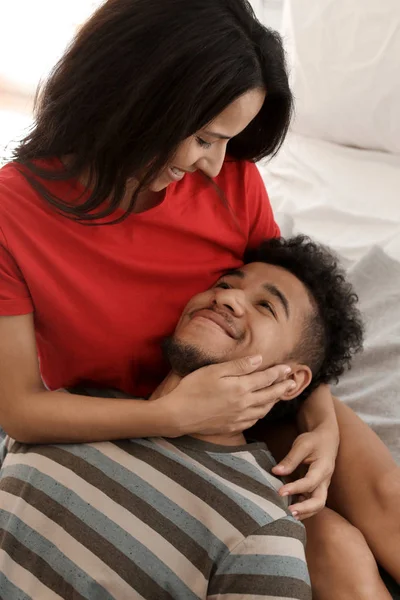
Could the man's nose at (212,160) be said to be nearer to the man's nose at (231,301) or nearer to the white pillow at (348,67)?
the man's nose at (231,301)

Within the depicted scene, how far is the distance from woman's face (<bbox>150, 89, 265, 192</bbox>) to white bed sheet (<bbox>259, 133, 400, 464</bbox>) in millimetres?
652

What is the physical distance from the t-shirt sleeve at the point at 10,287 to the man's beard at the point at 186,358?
0.26m

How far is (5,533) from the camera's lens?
3.52 feet

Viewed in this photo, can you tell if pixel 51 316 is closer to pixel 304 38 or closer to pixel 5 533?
pixel 5 533

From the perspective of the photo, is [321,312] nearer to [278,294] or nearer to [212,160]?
[278,294]

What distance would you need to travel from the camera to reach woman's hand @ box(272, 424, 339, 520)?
115 centimetres

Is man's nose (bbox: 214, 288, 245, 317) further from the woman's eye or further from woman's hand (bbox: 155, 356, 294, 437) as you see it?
the woman's eye

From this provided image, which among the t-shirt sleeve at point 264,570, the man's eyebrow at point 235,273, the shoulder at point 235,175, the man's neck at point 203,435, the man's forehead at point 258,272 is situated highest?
the shoulder at point 235,175

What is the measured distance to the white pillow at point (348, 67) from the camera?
2.12 m

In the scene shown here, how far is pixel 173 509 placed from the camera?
1084mm

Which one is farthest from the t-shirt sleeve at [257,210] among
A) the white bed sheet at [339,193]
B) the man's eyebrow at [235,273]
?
the white bed sheet at [339,193]

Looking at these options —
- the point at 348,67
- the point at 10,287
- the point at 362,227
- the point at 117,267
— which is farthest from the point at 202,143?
the point at 348,67

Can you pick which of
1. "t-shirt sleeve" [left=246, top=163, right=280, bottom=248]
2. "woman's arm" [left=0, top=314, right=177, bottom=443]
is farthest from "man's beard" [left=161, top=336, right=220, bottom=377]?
"t-shirt sleeve" [left=246, top=163, right=280, bottom=248]

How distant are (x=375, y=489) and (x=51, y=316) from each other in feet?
2.10
